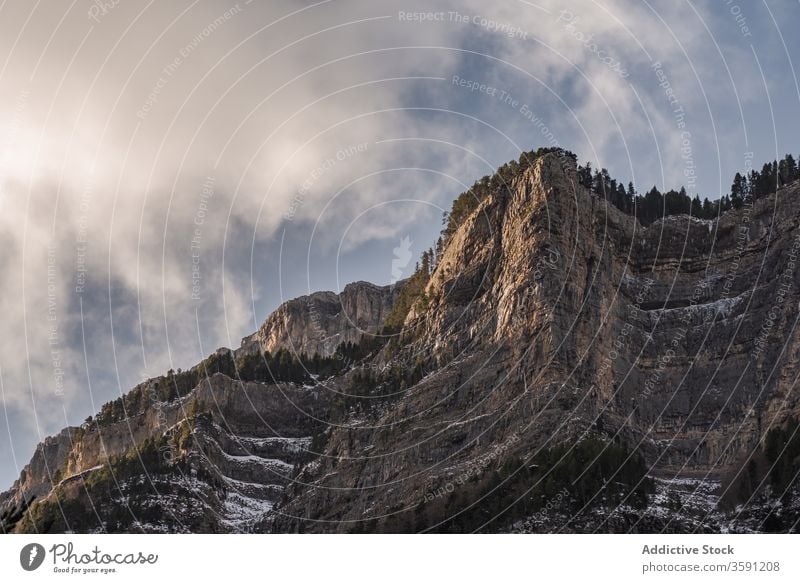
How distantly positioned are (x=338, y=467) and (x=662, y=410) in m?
53.8

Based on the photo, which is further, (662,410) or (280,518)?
(280,518)

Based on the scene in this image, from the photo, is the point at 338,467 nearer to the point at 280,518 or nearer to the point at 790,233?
the point at 280,518

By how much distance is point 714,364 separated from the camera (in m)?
183
